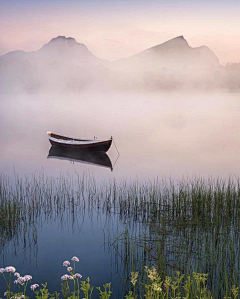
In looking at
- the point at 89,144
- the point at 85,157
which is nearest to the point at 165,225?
the point at 89,144

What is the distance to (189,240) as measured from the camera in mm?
6047

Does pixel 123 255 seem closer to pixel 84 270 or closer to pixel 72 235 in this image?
pixel 84 270

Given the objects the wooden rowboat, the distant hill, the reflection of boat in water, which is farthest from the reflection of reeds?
the distant hill

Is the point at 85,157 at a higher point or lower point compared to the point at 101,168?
higher

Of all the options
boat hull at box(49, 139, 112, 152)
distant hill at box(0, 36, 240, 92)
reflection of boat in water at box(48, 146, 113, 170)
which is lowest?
reflection of boat in water at box(48, 146, 113, 170)

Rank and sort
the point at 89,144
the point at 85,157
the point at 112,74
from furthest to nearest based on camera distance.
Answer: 1. the point at 112,74
2. the point at 85,157
3. the point at 89,144

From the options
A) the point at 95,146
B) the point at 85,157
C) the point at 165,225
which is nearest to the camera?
the point at 165,225

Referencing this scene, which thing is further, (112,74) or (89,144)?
(112,74)

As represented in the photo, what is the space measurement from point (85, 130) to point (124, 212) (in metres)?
25.3

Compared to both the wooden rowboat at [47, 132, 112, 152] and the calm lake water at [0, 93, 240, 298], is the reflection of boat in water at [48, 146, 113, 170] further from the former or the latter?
the calm lake water at [0, 93, 240, 298]

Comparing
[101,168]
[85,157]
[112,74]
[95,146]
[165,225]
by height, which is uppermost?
[112,74]

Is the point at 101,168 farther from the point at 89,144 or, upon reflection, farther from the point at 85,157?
the point at 85,157

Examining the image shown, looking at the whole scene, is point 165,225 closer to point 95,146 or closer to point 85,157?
point 95,146

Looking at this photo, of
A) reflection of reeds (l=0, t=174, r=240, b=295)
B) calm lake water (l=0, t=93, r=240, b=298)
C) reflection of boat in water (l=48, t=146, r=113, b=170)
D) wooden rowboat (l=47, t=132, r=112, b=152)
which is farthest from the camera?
wooden rowboat (l=47, t=132, r=112, b=152)
